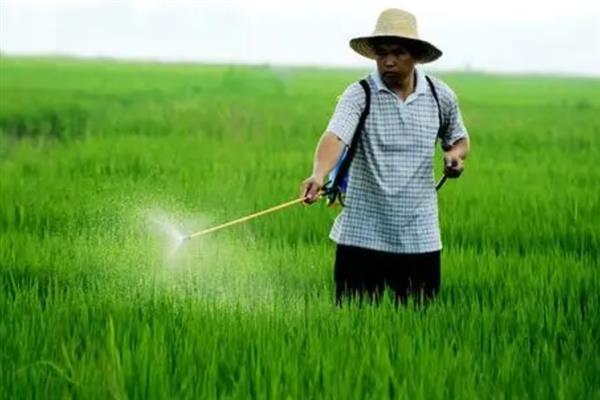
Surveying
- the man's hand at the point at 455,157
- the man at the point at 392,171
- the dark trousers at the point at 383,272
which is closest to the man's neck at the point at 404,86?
the man at the point at 392,171

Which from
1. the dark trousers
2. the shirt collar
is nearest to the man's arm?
the shirt collar

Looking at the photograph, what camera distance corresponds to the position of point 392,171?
403cm

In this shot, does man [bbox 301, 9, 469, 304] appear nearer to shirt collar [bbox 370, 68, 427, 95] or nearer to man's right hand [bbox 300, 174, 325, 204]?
shirt collar [bbox 370, 68, 427, 95]

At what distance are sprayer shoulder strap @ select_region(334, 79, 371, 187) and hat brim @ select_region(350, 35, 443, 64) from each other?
11 centimetres

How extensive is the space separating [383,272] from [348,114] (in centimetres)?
53

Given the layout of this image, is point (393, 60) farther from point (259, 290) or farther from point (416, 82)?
point (259, 290)

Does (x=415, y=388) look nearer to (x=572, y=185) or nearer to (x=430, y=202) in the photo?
(x=430, y=202)

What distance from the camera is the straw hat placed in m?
3.88

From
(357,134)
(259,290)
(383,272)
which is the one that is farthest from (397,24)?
(259,290)

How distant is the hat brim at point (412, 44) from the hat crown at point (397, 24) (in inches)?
0.7

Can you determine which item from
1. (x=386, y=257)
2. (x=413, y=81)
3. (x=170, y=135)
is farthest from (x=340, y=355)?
(x=170, y=135)

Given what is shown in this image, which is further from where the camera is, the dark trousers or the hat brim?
the dark trousers

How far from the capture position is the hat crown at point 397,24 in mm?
3881

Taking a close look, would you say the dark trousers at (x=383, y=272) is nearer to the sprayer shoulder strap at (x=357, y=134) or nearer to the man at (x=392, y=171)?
the man at (x=392, y=171)
